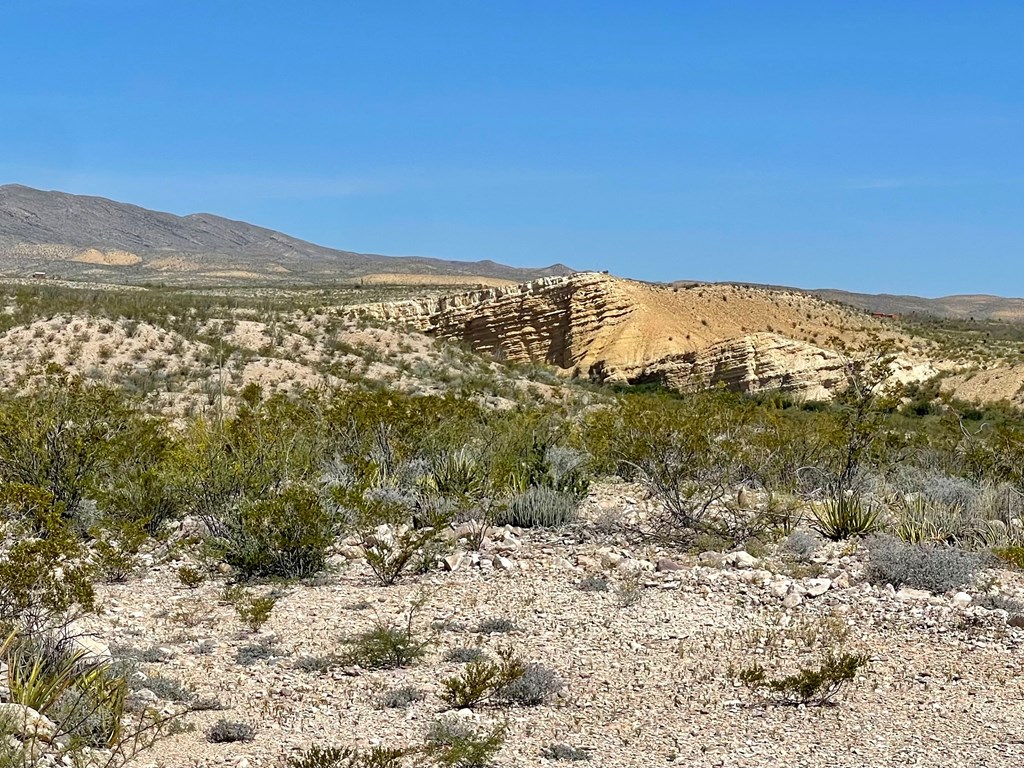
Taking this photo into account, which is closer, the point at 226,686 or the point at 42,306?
the point at 226,686

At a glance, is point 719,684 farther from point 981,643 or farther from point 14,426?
point 14,426

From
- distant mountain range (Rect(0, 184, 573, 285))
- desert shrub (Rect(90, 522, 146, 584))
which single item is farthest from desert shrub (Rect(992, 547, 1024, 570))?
distant mountain range (Rect(0, 184, 573, 285))

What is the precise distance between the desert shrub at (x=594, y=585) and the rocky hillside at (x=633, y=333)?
899 inches

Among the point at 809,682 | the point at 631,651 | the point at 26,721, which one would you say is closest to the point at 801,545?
the point at 631,651

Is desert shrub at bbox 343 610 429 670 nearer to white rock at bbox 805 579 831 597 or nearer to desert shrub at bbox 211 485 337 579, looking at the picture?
desert shrub at bbox 211 485 337 579

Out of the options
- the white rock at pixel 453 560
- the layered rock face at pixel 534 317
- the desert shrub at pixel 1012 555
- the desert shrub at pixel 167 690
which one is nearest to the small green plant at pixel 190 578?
the white rock at pixel 453 560

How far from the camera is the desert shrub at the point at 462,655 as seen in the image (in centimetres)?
670

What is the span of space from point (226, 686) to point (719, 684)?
302 cm

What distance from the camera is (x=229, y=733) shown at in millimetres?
5250

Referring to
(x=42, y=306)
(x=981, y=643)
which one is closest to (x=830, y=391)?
(x=42, y=306)

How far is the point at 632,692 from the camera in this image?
616cm

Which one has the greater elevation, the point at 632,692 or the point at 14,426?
the point at 14,426

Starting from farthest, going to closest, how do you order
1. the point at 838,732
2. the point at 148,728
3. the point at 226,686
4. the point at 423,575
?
the point at 423,575
the point at 226,686
the point at 838,732
the point at 148,728

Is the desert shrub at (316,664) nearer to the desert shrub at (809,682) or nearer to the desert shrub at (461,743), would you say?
the desert shrub at (461,743)
